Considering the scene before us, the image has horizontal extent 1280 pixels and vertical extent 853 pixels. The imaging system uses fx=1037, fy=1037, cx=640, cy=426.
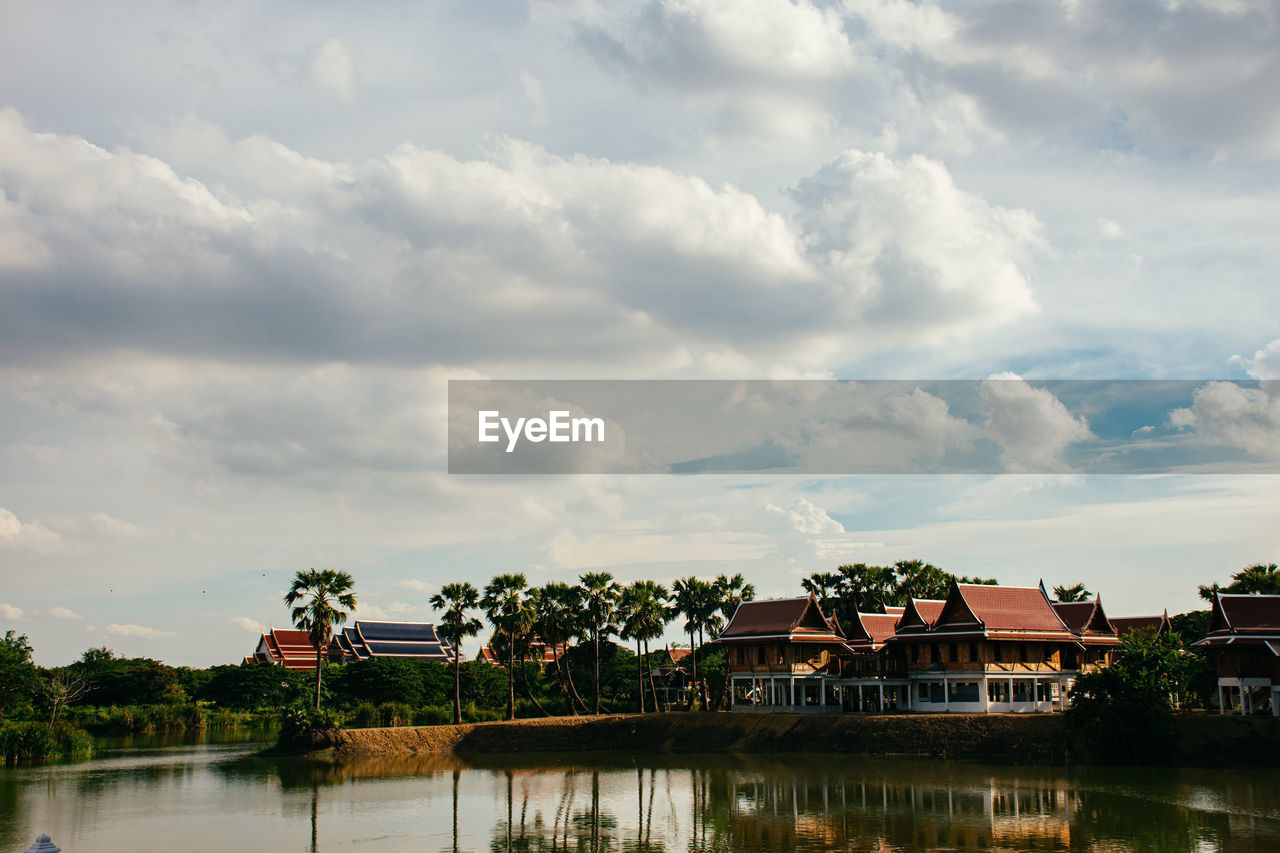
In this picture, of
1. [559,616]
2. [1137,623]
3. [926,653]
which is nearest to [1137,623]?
[1137,623]

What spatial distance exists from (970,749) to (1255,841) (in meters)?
19.4

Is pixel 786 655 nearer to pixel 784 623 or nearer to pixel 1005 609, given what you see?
pixel 784 623

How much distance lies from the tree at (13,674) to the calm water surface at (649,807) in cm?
→ 1162

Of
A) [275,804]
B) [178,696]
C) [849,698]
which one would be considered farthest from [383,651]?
[275,804]

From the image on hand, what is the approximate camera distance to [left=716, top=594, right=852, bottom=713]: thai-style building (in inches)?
2249

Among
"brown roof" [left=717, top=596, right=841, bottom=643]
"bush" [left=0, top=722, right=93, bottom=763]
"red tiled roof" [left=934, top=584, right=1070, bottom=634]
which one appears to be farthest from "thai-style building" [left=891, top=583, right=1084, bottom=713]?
"bush" [left=0, top=722, right=93, bottom=763]

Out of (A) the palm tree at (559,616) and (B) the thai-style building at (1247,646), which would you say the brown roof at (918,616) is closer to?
(B) the thai-style building at (1247,646)

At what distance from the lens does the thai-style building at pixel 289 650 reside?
105 meters

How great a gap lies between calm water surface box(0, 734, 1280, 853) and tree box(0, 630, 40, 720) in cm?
1162

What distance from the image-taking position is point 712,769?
1817 inches

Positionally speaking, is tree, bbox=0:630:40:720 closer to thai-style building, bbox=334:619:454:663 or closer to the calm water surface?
the calm water surface

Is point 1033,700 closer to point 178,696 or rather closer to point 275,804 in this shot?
point 275,804

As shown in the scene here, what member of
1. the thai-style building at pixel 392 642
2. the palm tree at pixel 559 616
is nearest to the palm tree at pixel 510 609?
the palm tree at pixel 559 616

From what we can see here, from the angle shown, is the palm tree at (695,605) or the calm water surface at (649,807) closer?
the calm water surface at (649,807)
